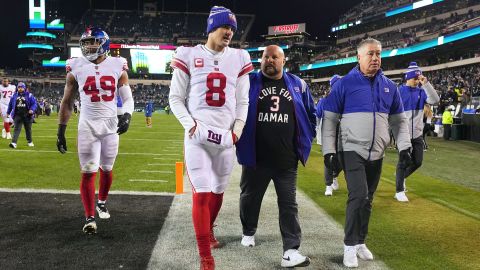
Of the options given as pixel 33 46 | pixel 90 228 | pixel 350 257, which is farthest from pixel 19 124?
pixel 33 46

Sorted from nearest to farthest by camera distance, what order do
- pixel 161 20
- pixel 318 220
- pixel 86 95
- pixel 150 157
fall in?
pixel 86 95
pixel 318 220
pixel 150 157
pixel 161 20

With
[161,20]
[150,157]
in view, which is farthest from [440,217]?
[161,20]

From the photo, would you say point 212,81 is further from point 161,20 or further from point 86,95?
point 161,20

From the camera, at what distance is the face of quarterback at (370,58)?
3.82m

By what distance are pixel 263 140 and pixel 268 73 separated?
62 cm

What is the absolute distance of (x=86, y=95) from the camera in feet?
15.6

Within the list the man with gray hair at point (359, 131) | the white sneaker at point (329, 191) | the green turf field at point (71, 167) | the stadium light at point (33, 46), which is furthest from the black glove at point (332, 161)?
the stadium light at point (33, 46)

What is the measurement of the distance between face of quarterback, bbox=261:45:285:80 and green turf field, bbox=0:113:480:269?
2.00 m

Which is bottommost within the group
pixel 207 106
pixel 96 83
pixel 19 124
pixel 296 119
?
pixel 19 124

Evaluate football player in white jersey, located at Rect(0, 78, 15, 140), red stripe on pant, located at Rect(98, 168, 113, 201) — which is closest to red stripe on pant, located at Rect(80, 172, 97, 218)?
red stripe on pant, located at Rect(98, 168, 113, 201)

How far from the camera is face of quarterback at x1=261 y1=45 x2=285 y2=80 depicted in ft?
12.5

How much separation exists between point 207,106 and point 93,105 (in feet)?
6.18

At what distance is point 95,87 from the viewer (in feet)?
15.5

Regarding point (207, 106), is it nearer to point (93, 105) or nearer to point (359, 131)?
point (359, 131)
